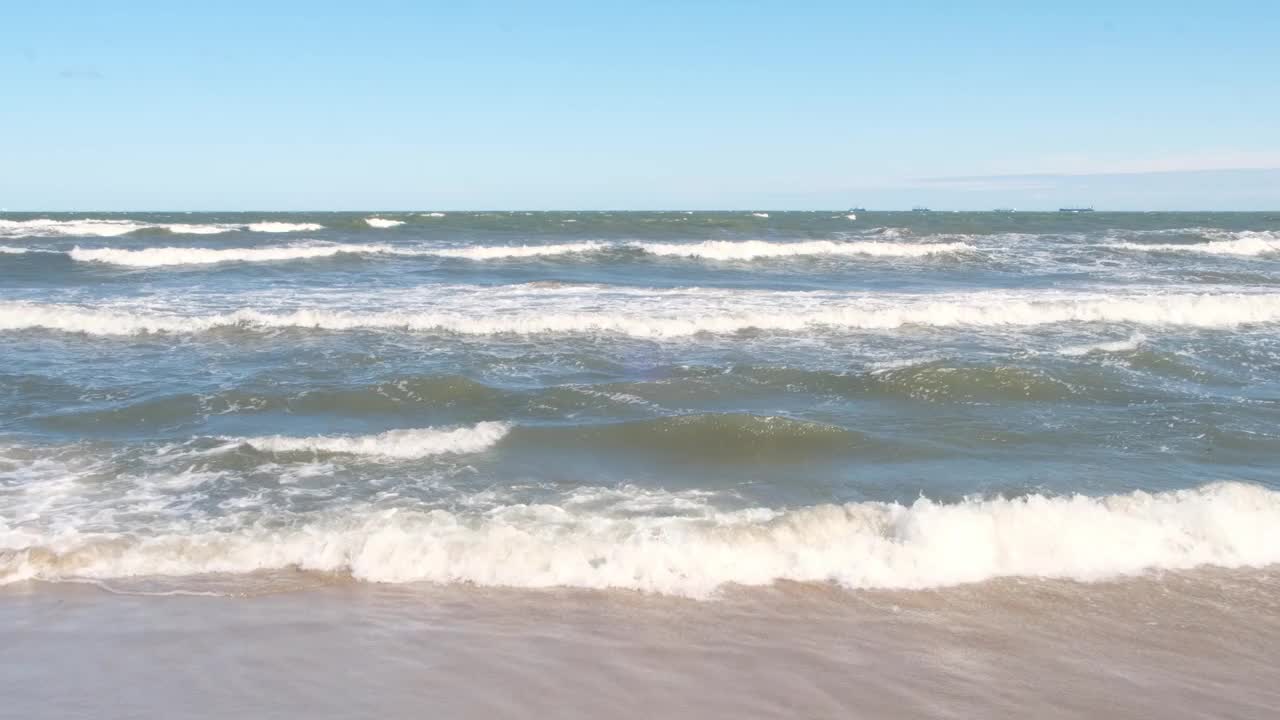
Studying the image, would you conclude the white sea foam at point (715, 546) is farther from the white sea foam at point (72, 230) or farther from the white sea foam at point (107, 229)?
the white sea foam at point (72, 230)

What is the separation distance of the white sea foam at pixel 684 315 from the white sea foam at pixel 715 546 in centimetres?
714

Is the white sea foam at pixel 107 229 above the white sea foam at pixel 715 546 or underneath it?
above

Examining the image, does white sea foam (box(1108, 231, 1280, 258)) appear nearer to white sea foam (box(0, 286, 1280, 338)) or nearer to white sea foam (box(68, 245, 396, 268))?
white sea foam (box(0, 286, 1280, 338))

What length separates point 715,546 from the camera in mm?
5039

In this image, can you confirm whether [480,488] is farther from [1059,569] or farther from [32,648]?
[1059,569]

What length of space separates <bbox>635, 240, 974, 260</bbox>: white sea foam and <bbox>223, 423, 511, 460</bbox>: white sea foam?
2022cm

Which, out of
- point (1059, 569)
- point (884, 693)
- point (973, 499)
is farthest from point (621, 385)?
point (884, 693)

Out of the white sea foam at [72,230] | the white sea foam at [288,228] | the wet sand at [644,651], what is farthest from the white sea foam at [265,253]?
the wet sand at [644,651]

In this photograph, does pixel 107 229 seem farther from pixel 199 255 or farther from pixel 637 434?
pixel 637 434

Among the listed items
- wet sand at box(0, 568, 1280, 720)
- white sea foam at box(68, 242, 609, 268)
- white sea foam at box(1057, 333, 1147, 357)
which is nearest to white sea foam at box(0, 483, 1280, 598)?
wet sand at box(0, 568, 1280, 720)

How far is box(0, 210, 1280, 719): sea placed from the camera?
374cm

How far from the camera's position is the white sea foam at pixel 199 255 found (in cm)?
2492

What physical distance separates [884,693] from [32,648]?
3657 millimetres

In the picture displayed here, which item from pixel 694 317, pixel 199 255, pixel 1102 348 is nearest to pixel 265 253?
pixel 199 255
